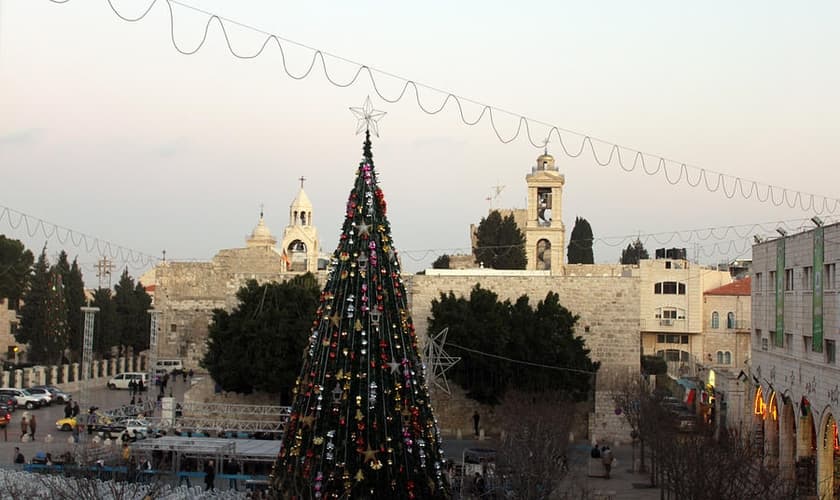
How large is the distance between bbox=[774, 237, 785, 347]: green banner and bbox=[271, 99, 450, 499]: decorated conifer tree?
10.2m

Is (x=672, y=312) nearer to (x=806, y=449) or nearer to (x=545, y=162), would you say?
(x=545, y=162)

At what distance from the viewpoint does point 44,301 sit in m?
48.2

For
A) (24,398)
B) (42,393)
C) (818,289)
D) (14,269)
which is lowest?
(24,398)

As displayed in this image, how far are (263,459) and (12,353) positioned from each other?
3882 cm

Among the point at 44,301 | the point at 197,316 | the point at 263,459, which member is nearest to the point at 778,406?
the point at 263,459

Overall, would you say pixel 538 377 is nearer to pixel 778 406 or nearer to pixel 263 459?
pixel 778 406

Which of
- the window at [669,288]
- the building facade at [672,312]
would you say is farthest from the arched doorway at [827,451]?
the window at [669,288]

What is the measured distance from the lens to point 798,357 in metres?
20.6

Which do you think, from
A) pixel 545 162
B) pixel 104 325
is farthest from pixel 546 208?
pixel 104 325

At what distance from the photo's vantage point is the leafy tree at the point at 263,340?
29.3 metres

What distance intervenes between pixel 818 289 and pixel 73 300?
133ft

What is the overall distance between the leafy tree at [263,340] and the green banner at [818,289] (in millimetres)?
14556

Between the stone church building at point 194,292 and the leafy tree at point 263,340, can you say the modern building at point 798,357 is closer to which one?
the leafy tree at point 263,340

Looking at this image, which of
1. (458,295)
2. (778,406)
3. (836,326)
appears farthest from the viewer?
(458,295)
